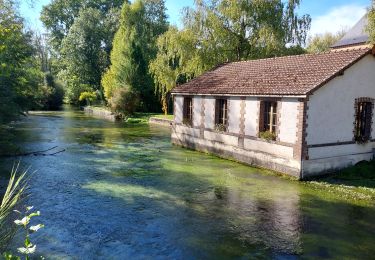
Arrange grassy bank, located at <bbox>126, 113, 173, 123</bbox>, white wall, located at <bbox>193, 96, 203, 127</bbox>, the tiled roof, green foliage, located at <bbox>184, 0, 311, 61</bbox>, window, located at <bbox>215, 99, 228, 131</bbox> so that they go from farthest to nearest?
1. grassy bank, located at <bbox>126, 113, 173, 123</bbox>
2. green foliage, located at <bbox>184, 0, 311, 61</bbox>
3. white wall, located at <bbox>193, 96, 203, 127</bbox>
4. window, located at <bbox>215, 99, 228, 131</bbox>
5. the tiled roof

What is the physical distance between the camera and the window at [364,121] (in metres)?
15.6

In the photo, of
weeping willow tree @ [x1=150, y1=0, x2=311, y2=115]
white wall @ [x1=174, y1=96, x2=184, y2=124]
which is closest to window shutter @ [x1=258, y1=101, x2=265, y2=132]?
white wall @ [x1=174, y1=96, x2=184, y2=124]

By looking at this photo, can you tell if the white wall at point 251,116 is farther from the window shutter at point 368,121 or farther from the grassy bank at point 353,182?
the window shutter at point 368,121

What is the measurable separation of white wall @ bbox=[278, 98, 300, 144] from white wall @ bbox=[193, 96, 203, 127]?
20.8 feet

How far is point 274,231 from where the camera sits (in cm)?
900

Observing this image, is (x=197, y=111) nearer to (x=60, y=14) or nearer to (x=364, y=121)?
(x=364, y=121)

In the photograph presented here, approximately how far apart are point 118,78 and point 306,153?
3278 cm

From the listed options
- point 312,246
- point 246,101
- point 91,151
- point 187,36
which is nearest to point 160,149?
point 91,151

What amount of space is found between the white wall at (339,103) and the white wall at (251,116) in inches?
114

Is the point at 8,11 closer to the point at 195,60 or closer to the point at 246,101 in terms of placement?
the point at 246,101

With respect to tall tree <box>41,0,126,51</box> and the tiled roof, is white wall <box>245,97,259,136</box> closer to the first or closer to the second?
the tiled roof

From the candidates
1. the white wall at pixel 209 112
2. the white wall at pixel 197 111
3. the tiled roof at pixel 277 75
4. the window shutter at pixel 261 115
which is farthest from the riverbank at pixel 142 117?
the window shutter at pixel 261 115

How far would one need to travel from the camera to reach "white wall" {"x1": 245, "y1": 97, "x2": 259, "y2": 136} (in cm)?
1627

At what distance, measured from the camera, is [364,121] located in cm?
1577
